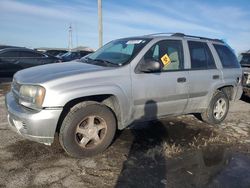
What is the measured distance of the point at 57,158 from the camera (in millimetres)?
4191

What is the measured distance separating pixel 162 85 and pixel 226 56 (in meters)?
2.29

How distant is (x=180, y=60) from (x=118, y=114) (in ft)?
5.41

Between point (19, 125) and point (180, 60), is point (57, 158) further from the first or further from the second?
point (180, 60)

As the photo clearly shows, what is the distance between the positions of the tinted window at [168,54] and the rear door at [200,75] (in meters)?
0.28

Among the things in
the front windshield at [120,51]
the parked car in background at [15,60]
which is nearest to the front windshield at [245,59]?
Result: the front windshield at [120,51]

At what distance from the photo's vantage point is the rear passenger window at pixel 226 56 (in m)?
6.19

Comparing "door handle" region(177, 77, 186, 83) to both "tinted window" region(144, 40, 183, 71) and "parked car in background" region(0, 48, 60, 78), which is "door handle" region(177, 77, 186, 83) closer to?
"tinted window" region(144, 40, 183, 71)

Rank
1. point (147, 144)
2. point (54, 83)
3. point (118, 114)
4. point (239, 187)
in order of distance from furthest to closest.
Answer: point (147, 144) → point (118, 114) → point (54, 83) → point (239, 187)

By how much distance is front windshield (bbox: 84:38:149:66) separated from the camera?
4.77 metres

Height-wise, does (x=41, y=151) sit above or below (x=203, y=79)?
below

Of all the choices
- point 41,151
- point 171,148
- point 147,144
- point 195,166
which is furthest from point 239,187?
point 41,151

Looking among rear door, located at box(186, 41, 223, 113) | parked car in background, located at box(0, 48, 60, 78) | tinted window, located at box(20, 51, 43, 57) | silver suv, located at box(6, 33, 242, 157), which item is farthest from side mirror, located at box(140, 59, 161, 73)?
tinted window, located at box(20, 51, 43, 57)

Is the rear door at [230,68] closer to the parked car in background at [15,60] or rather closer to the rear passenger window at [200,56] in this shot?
the rear passenger window at [200,56]

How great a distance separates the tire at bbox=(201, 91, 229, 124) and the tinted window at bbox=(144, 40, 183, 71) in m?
1.32
